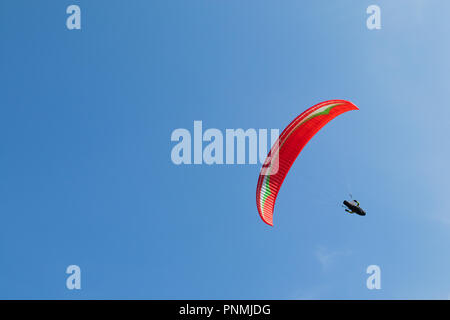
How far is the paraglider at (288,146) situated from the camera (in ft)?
79.7

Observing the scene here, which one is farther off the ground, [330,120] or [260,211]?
[330,120]

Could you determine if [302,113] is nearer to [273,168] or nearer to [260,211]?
[273,168]

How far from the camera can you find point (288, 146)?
2452cm

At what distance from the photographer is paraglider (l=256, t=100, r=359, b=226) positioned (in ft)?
79.7
